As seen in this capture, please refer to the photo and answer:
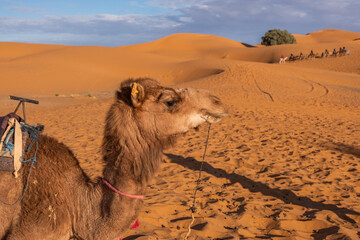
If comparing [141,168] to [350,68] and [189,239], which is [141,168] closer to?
[189,239]

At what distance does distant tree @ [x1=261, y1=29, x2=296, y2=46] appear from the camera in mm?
65750

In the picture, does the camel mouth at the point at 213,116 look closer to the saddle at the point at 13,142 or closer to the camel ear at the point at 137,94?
the camel ear at the point at 137,94

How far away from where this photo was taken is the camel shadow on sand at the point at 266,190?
5.37m

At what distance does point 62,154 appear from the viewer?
8.83ft

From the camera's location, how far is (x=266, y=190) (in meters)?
6.27

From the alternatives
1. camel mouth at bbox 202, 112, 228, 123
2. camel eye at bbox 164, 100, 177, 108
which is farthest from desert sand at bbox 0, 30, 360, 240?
camel mouth at bbox 202, 112, 228, 123

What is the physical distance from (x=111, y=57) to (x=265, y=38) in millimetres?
38782

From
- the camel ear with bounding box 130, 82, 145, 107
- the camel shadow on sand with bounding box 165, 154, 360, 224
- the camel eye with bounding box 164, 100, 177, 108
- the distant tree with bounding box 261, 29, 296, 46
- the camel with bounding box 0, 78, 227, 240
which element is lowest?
the camel shadow on sand with bounding box 165, 154, 360, 224

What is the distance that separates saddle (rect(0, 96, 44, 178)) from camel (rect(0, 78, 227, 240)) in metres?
0.12

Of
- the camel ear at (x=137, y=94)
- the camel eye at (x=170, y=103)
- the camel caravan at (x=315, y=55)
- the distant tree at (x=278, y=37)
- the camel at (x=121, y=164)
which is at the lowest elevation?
the camel at (x=121, y=164)

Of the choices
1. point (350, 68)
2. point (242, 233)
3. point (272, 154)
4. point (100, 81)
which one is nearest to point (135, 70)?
point (100, 81)

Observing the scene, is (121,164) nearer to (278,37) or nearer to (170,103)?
(170,103)

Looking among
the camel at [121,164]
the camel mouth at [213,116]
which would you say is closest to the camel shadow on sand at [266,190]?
the camel mouth at [213,116]

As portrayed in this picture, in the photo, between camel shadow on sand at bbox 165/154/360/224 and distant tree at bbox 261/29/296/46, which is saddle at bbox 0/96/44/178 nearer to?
camel shadow on sand at bbox 165/154/360/224
